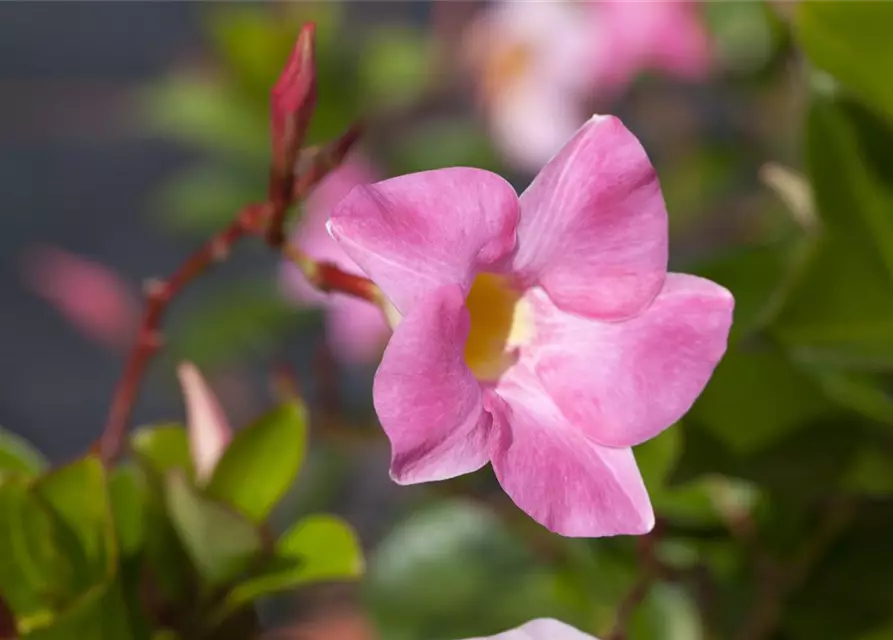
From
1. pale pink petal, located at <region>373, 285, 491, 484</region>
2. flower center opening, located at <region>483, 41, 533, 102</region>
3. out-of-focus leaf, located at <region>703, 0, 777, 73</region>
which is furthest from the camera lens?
flower center opening, located at <region>483, 41, 533, 102</region>

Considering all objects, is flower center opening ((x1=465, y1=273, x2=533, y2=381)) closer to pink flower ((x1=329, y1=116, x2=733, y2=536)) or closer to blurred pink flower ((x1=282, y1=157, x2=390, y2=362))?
pink flower ((x1=329, y1=116, x2=733, y2=536))

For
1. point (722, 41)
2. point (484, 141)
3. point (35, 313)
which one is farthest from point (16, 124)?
point (722, 41)

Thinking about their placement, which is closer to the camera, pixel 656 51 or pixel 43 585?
pixel 43 585

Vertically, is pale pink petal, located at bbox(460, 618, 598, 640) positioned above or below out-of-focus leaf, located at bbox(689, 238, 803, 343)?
below

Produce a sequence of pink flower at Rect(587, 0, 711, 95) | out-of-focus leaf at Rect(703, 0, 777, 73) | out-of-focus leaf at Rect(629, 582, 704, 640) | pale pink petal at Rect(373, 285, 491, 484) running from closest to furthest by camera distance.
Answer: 1. pale pink petal at Rect(373, 285, 491, 484)
2. out-of-focus leaf at Rect(629, 582, 704, 640)
3. out-of-focus leaf at Rect(703, 0, 777, 73)
4. pink flower at Rect(587, 0, 711, 95)

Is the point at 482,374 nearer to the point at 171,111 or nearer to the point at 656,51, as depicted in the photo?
the point at 656,51

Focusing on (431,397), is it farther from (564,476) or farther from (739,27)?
(739,27)

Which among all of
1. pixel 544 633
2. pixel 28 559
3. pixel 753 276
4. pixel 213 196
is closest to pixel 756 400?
pixel 753 276

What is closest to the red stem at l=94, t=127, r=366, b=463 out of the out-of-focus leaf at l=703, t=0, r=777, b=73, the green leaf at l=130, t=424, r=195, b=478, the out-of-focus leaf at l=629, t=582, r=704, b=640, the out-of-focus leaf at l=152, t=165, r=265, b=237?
the green leaf at l=130, t=424, r=195, b=478
